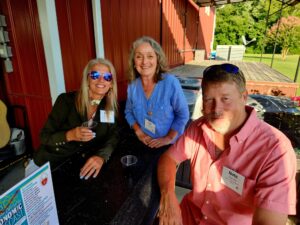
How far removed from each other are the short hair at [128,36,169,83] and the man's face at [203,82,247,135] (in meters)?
0.86

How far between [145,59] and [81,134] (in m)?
0.92

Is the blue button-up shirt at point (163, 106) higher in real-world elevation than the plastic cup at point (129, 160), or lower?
higher

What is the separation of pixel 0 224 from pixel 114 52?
10.6 feet

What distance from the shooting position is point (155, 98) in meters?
1.90

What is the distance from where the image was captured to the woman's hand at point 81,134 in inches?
51.5

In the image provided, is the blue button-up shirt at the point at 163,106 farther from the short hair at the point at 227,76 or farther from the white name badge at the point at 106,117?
the short hair at the point at 227,76

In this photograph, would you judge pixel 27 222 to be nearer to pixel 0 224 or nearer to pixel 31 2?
pixel 0 224

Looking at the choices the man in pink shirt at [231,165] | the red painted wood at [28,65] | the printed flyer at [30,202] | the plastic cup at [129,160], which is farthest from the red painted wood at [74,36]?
the printed flyer at [30,202]

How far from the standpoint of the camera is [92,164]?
1368 millimetres

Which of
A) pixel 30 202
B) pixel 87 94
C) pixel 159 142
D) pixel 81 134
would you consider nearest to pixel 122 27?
pixel 87 94

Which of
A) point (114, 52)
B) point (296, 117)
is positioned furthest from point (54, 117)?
point (296, 117)

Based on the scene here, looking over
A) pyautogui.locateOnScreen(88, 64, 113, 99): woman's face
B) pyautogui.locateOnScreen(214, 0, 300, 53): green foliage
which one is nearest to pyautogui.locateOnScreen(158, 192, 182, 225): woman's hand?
pyautogui.locateOnScreen(88, 64, 113, 99): woman's face

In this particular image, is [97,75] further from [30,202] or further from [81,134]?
[30,202]

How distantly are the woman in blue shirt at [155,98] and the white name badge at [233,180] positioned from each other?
730 mm
